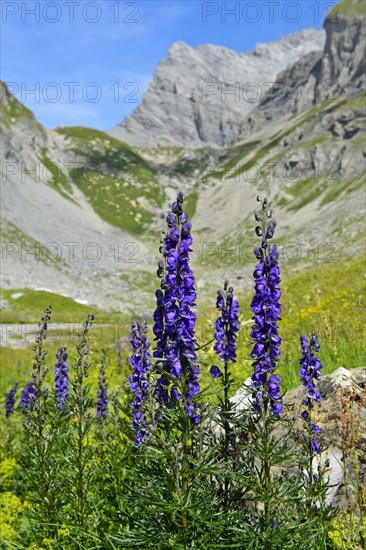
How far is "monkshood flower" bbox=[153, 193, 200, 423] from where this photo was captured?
381cm

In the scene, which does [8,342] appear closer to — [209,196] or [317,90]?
[209,196]

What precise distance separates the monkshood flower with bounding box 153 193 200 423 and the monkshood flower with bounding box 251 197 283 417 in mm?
602

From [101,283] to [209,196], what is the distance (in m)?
84.6

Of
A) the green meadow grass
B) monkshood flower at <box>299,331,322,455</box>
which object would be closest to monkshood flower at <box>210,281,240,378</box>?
the green meadow grass

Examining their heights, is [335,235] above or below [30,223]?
below

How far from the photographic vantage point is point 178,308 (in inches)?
152

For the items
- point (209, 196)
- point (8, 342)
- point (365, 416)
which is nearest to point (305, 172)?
point (209, 196)

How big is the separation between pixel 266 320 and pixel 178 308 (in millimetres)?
834

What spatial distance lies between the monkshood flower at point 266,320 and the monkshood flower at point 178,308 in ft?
1.98

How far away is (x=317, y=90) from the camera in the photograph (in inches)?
7057

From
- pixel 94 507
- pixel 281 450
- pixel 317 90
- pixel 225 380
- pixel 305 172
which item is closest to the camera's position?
pixel 281 450

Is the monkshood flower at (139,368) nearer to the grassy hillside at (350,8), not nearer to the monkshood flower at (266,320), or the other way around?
the monkshood flower at (266,320)

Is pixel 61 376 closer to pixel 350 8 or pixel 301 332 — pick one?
pixel 301 332

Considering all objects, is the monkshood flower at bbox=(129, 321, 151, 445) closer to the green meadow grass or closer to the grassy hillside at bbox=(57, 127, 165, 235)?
the green meadow grass
